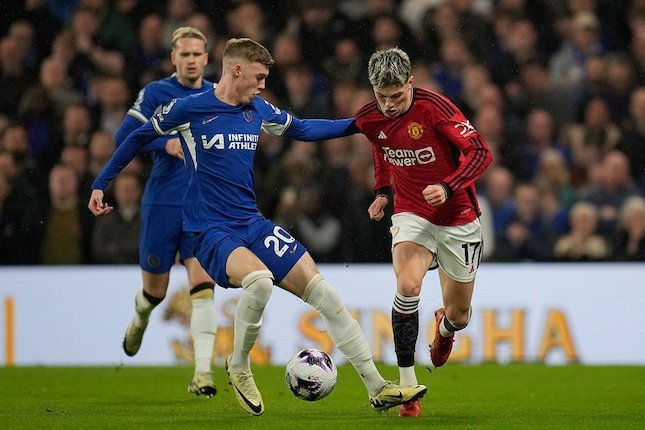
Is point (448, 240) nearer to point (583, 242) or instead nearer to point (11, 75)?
point (583, 242)

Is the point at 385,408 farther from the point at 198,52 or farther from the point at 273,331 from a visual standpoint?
the point at 273,331

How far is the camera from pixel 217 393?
29.0ft

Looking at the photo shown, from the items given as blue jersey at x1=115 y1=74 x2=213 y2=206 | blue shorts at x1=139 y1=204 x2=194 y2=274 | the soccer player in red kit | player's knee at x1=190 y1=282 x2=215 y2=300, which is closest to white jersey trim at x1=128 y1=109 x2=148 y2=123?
blue jersey at x1=115 y1=74 x2=213 y2=206

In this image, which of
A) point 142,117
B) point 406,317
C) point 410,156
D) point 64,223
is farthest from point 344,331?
point 64,223

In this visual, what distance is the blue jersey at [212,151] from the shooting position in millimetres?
7113

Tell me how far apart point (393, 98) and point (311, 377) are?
165 centimetres

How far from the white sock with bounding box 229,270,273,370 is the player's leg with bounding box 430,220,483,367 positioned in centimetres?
126

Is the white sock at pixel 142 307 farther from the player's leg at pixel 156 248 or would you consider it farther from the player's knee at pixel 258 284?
the player's knee at pixel 258 284

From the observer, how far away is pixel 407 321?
713 centimetres

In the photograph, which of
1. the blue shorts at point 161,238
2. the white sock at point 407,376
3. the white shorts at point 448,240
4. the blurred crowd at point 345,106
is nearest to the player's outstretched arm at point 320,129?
the white shorts at point 448,240

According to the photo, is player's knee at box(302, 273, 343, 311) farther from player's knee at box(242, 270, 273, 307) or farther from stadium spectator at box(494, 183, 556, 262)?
stadium spectator at box(494, 183, 556, 262)

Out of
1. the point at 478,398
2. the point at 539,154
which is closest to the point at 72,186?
the point at 539,154

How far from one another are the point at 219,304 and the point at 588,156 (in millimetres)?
4025

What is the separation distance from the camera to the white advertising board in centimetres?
1095
